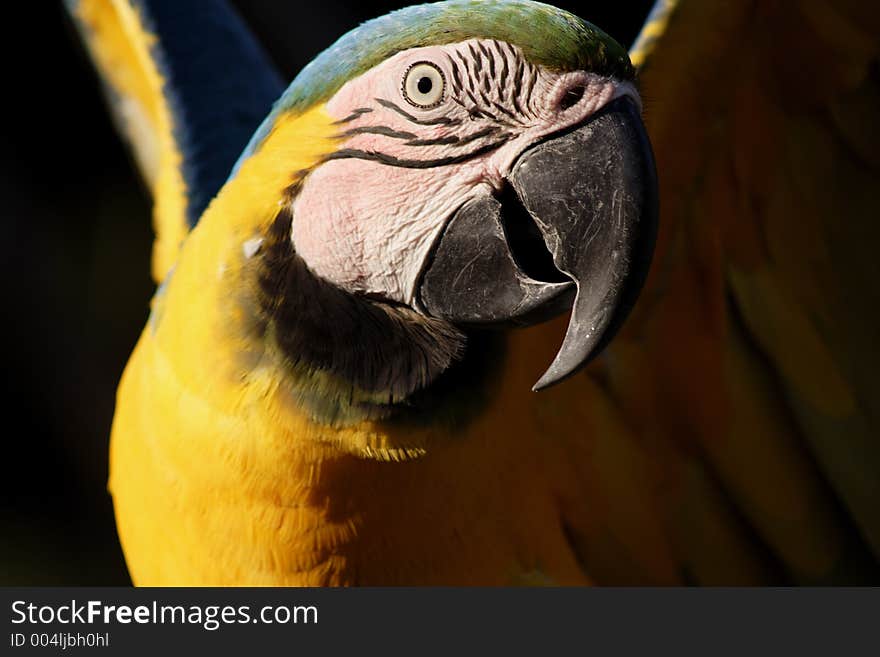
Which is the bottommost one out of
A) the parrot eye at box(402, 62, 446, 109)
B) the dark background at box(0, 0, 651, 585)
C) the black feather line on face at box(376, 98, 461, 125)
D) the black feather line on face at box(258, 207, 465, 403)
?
the dark background at box(0, 0, 651, 585)

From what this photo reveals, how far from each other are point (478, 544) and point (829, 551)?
842 mm

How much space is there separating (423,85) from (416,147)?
0.21ft

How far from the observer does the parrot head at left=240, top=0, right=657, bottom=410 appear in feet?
3.24

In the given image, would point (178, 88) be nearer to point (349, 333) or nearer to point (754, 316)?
point (349, 333)

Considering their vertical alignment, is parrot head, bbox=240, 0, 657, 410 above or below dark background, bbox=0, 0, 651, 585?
A: above

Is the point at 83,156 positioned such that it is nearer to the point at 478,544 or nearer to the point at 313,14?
the point at 313,14

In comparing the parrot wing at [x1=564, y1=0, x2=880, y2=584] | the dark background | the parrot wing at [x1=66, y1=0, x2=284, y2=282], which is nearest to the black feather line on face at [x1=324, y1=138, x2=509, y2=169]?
the parrot wing at [x1=564, y1=0, x2=880, y2=584]

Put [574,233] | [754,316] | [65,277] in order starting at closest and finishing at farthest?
[574,233] → [754,316] → [65,277]

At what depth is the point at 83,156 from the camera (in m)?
3.58

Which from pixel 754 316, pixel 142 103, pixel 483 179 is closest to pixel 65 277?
pixel 142 103

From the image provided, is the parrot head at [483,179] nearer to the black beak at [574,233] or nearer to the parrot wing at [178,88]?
the black beak at [574,233]

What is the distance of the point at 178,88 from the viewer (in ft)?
6.34

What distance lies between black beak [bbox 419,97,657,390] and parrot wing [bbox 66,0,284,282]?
947 millimetres

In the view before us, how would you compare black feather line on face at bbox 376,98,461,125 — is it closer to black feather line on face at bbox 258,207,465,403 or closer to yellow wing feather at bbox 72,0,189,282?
black feather line on face at bbox 258,207,465,403
